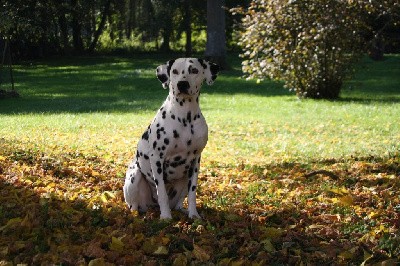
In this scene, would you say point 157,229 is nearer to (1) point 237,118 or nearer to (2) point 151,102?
(1) point 237,118

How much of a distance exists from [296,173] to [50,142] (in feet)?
16.1

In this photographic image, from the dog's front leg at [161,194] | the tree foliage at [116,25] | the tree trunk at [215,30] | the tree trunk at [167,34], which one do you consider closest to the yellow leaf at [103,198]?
the dog's front leg at [161,194]

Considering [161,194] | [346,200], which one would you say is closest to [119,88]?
[346,200]

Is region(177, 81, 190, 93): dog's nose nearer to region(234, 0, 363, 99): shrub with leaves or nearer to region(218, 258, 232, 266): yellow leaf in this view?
region(218, 258, 232, 266): yellow leaf

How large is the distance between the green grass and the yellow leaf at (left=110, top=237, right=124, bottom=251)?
4671 mm

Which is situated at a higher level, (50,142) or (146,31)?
(146,31)

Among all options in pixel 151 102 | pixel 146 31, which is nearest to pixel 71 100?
pixel 151 102

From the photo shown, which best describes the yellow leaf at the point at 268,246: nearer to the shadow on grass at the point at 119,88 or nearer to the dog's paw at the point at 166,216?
the dog's paw at the point at 166,216

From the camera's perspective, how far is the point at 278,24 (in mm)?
17250

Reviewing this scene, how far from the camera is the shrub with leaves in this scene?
55.6ft

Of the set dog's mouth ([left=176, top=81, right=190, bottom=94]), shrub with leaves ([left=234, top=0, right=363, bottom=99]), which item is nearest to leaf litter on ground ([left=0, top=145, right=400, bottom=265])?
dog's mouth ([left=176, top=81, right=190, bottom=94])

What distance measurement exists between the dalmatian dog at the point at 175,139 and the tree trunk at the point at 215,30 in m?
22.4

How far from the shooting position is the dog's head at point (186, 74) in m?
5.39

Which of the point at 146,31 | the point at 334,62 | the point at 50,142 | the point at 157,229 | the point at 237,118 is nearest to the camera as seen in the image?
the point at 157,229
